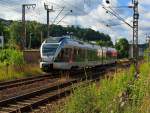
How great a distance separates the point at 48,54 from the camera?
32.3m

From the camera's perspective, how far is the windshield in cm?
3203

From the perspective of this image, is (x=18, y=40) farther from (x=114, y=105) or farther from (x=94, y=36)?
(x=114, y=105)

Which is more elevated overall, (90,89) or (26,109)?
(90,89)

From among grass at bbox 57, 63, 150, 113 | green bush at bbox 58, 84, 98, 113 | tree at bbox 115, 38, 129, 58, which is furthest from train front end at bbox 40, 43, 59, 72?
tree at bbox 115, 38, 129, 58

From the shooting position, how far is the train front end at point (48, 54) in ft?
105

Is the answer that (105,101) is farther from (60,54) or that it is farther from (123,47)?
(123,47)

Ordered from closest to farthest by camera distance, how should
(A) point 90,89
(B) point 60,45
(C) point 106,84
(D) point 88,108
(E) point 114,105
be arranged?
(E) point 114,105 < (D) point 88,108 < (A) point 90,89 < (C) point 106,84 < (B) point 60,45

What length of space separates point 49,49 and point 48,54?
37 cm

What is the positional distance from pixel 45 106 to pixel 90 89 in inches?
196

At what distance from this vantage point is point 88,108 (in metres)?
9.87

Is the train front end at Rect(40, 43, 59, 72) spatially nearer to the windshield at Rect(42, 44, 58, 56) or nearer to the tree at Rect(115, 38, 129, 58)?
the windshield at Rect(42, 44, 58, 56)

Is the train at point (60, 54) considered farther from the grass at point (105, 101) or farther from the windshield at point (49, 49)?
the grass at point (105, 101)

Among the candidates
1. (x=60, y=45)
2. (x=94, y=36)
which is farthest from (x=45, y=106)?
(x=94, y=36)

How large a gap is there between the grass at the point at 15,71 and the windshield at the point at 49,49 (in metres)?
2.19
